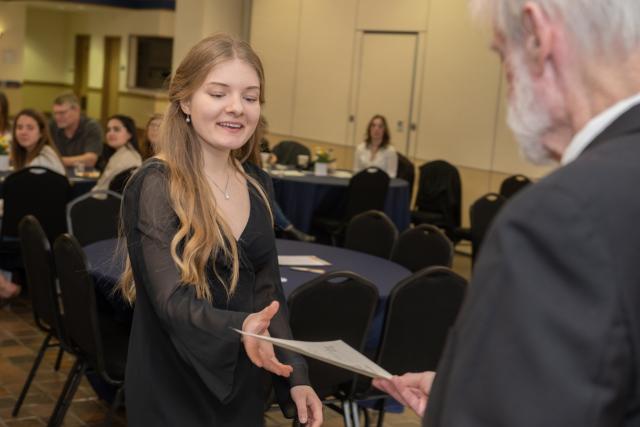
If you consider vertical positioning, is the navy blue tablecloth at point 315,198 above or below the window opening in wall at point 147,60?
below

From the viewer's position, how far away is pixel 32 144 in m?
6.98

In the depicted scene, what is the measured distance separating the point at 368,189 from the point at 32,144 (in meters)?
2.91

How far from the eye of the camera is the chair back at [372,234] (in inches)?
223

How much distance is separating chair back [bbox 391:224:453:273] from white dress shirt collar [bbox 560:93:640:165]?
394cm

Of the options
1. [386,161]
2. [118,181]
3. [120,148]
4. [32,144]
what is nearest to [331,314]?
[118,181]

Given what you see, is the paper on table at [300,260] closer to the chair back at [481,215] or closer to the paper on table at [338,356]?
the chair back at [481,215]

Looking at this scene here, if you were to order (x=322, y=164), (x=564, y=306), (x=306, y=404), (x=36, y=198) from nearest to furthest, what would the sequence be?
(x=564, y=306)
(x=306, y=404)
(x=36, y=198)
(x=322, y=164)

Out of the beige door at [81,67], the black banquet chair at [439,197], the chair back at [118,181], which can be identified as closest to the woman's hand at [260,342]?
the chair back at [118,181]

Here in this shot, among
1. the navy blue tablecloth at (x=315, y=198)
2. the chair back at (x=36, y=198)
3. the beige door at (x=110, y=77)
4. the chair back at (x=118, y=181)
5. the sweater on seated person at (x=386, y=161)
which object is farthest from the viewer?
the beige door at (x=110, y=77)

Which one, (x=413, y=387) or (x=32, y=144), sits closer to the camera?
(x=413, y=387)

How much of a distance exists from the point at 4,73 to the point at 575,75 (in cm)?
2173

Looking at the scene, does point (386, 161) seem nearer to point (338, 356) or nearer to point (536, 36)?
point (338, 356)

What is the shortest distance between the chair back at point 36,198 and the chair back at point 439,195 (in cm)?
393

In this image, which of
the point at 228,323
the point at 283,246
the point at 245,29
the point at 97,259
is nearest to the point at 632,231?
the point at 228,323
